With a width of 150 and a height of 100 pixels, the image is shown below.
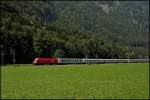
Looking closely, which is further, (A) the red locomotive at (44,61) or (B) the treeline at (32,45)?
(B) the treeline at (32,45)

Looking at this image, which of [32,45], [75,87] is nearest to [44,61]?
[32,45]

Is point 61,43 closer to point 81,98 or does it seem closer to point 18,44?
point 18,44

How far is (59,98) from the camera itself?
18.0 m

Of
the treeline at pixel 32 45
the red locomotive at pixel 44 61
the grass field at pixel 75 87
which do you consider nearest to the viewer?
the grass field at pixel 75 87

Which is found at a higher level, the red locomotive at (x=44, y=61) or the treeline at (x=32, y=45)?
the treeline at (x=32, y=45)

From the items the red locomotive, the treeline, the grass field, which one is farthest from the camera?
the treeline

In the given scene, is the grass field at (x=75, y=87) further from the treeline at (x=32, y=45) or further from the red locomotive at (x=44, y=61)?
the treeline at (x=32, y=45)

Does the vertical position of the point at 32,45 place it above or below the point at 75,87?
above

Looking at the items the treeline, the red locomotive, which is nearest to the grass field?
the red locomotive

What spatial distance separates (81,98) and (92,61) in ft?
334

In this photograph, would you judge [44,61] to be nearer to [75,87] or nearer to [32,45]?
[32,45]

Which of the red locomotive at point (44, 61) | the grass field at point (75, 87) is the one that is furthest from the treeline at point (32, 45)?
the grass field at point (75, 87)

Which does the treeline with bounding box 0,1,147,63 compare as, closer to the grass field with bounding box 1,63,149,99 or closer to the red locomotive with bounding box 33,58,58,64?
the red locomotive with bounding box 33,58,58,64

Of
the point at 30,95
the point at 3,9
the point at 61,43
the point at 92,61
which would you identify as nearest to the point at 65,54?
the point at 61,43
